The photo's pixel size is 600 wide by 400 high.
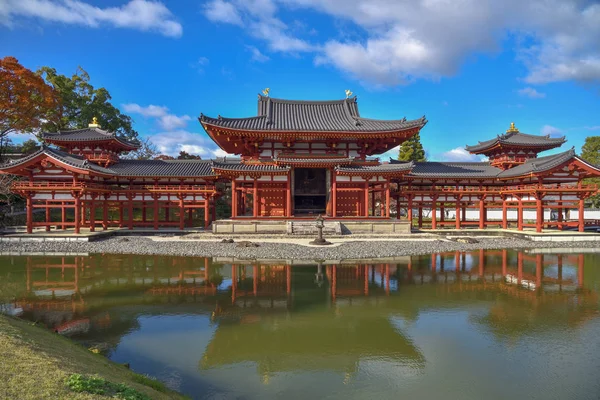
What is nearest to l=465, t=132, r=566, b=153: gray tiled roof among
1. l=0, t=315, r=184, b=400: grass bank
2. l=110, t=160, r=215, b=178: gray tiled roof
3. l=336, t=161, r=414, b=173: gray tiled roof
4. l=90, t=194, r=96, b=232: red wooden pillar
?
l=336, t=161, r=414, b=173: gray tiled roof

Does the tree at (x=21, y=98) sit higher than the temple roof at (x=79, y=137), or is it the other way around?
the tree at (x=21, y=98)

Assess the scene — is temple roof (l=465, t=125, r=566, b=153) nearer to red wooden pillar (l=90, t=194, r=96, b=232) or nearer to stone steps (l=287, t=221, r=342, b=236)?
stone steps (l=287, t=221, r=342, b=236)

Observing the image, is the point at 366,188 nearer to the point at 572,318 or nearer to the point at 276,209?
the point at 276,209

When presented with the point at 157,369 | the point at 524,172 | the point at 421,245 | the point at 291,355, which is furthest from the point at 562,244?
the point at 157,369

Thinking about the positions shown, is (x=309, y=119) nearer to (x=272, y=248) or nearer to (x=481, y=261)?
(x=272, y=248)

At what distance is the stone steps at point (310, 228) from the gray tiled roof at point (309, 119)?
6.85 meters

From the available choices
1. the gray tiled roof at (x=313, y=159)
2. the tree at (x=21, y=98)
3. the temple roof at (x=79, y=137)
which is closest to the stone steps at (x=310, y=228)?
the gray tiled roof at (x=313, y=159)

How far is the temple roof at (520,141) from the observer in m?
27.8

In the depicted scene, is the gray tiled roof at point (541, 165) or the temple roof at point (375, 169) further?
the temple roof at point (375, 169)

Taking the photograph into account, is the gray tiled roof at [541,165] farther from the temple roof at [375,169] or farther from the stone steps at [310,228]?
the stone steps at [310,228]

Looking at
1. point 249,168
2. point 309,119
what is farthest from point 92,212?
point 309,119

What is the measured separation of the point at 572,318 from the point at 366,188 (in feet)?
55.2

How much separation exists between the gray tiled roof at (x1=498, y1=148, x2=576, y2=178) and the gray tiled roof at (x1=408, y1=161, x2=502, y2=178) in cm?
111

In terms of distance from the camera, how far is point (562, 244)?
21266mm
